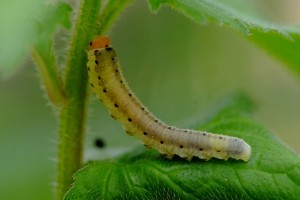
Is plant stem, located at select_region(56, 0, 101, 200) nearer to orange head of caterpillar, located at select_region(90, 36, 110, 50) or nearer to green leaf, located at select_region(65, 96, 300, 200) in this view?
orange head of caterpillar, located at select_region(90, 36, 110, 50)

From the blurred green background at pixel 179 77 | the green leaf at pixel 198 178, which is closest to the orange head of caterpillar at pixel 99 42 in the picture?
the green leaf at pixel 198 178

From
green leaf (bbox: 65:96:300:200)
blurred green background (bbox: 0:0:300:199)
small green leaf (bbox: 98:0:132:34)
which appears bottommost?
green leaf (bbox: 65:96:300:200)

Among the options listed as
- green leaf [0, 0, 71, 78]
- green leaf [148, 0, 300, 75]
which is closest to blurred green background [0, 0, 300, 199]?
green leaf [148, 0, 300, 75]

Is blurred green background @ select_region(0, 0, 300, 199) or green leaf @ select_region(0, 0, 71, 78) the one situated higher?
blurred green background @ select_region(0, 0, 300, 199)

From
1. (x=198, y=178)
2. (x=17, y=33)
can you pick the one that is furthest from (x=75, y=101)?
(x=17, y=33)

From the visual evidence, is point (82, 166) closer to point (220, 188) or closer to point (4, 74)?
point (220, 188)
